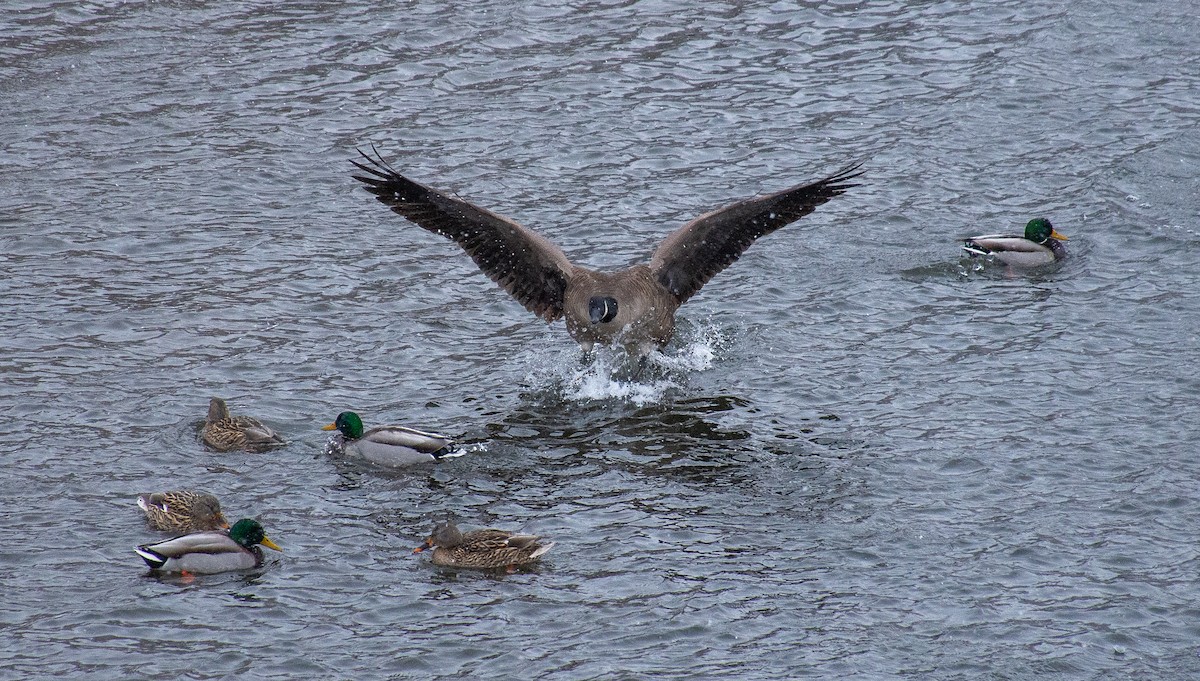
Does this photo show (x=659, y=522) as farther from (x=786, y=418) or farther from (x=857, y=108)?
(x=857, y=108)

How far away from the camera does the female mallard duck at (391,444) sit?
9891 mm

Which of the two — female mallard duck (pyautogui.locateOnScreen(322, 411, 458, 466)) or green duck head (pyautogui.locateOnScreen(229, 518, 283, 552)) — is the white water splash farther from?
green duck head (pyautogui.locateOnScreen(229, 518, 283, 552))

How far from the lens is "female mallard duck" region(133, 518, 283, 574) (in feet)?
27.8

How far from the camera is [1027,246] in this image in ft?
42.9

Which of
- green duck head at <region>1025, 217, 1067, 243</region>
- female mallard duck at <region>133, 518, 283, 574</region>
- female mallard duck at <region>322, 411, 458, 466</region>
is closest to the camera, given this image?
female mallard duck at <region>133, 518, 283, 574</region>

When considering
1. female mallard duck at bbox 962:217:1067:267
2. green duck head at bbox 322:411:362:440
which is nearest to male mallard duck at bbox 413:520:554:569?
green duck head at bbox 322:411:362:440

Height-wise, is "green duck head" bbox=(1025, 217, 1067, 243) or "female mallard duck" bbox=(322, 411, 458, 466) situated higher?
"green duck head" bbox=(1025, 217, 1067, 243)

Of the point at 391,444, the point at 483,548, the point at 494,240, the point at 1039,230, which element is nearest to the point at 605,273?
the point at 494,240

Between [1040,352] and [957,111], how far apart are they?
5.57 metres

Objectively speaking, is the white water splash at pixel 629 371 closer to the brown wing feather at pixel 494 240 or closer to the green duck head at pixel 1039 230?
the brown wing feather at pixel 494 240

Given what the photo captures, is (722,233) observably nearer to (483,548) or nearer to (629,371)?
(629,371)

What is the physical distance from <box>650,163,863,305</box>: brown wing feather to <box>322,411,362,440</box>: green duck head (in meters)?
3.15

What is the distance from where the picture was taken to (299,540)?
8.97 m

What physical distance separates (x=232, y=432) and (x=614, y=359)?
3525 mm
